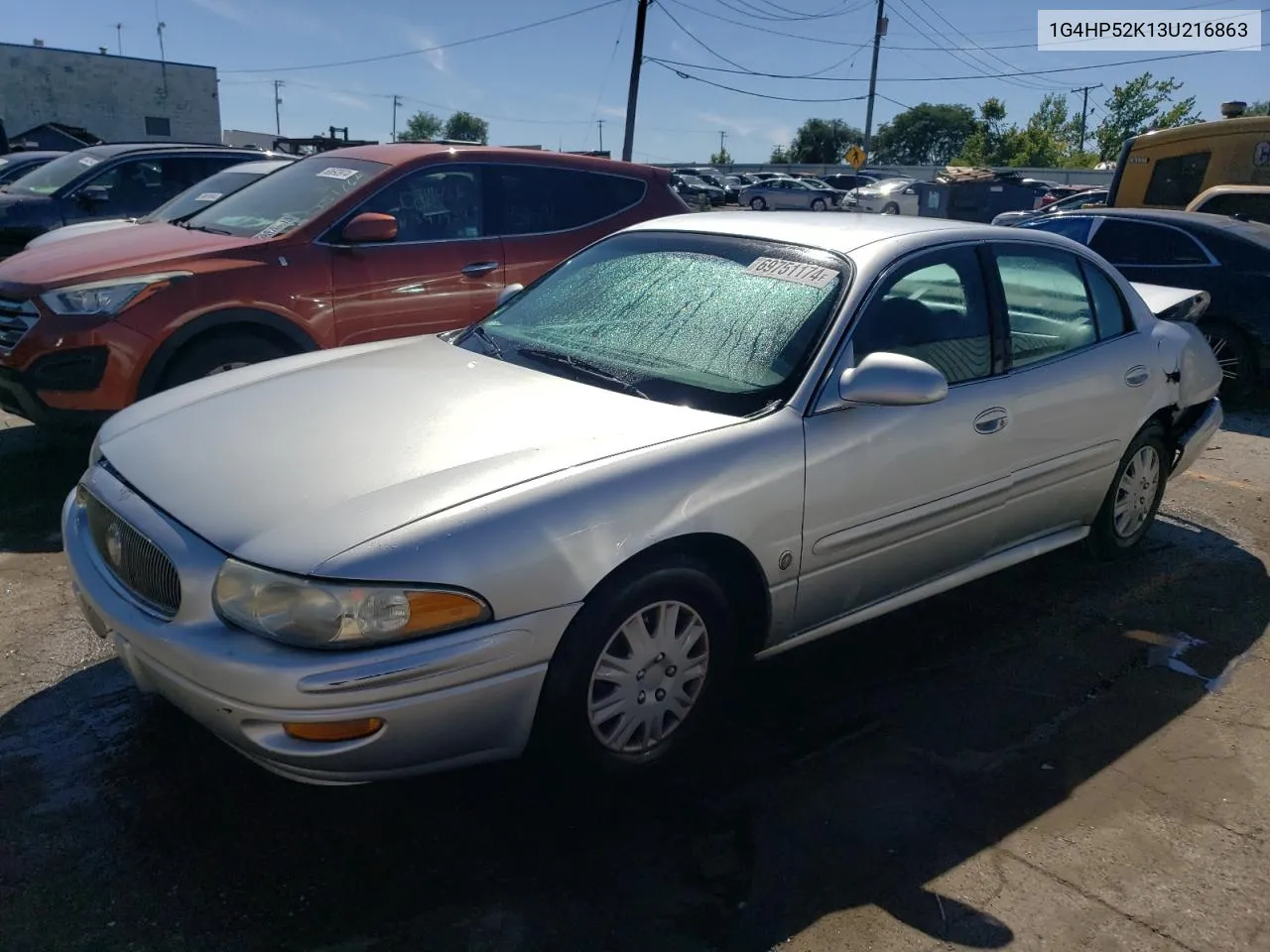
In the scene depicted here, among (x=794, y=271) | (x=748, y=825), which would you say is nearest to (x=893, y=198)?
(x=794, y=271)

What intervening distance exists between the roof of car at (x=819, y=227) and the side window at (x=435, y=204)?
2161 millimetres

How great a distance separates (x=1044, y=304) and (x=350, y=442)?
9.15ft

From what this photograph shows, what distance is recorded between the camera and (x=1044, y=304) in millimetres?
4102

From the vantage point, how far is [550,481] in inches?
102

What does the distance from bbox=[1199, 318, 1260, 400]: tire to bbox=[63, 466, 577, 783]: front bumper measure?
7.36 m

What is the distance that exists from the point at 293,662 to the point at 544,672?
1.99 ft

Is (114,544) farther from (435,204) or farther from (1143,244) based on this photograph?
(1143,244)

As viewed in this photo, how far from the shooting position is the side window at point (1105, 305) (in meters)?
4.34

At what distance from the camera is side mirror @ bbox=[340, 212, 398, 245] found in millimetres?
5488

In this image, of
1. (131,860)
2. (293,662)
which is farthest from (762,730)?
(131,860)

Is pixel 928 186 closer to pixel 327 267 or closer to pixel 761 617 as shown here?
pixel 327 267

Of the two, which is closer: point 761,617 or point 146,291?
point 761,617

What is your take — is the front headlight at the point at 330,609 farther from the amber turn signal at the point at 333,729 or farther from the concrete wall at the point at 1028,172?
the concrete wall at the point at 1028,172

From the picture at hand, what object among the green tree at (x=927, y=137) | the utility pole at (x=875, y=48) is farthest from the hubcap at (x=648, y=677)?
the green tree at (x=927, y=137)
